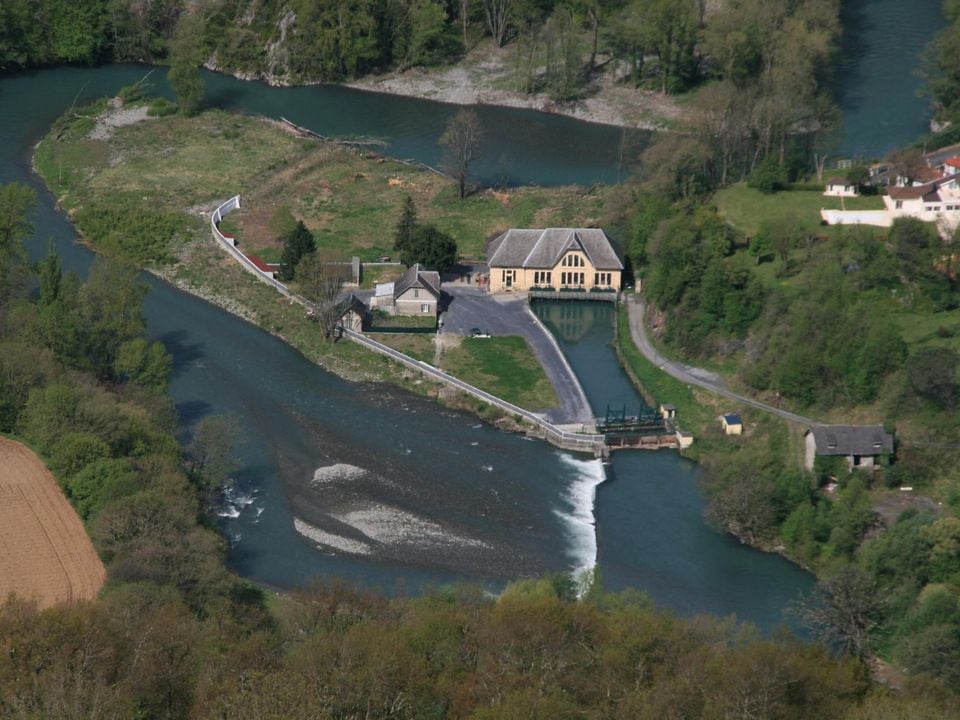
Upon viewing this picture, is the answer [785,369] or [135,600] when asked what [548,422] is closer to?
[785,369]

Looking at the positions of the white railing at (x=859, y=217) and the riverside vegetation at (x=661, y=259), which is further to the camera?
the white railing at (x=859, y=217)

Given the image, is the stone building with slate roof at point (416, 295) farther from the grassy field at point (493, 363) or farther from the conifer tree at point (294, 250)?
the conifer tree at point (294, 250)

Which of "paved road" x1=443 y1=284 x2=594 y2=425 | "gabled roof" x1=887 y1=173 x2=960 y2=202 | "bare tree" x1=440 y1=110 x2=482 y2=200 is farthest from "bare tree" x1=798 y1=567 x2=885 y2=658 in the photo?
"bare tree" x1=440 y1=110 x2=482 y2=200

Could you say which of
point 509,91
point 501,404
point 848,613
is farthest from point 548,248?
point 848,613

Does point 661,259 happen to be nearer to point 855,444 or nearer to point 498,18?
point 855,444

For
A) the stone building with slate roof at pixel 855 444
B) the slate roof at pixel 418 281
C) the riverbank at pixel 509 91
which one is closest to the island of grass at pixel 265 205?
the slate roof at pixel 418 281

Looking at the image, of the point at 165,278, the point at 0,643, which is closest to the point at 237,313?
the point at 165,278
